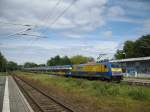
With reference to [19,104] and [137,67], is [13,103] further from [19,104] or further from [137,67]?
[137,67]

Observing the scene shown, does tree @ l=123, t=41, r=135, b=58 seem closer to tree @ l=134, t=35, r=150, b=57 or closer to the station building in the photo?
tree @ l=134, t=35, r=150, b=57

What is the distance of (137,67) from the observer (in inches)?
2591

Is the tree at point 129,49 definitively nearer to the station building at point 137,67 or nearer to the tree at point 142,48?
the tree at point 142,48

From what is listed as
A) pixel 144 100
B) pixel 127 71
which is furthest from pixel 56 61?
pixel 144 100

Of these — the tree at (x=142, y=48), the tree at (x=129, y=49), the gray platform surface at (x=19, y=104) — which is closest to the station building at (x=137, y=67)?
the tree at (x=142, y=48)

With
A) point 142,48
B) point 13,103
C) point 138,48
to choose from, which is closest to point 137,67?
point 142,48

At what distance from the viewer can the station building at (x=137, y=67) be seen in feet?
197

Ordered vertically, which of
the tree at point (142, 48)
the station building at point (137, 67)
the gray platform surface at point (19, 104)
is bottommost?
the gray platform surface at point (19, 104)

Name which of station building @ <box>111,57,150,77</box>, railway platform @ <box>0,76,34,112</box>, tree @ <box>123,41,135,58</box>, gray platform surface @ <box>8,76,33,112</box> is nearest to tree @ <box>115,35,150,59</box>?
tree @ <box>123,41,135,58</box>

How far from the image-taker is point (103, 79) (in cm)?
4003

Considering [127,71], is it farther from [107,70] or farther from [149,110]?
[149,110]

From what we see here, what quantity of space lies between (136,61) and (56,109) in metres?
52.3

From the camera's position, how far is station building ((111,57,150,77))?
6003cm

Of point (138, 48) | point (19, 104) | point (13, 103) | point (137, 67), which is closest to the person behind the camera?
point (19, 104)
